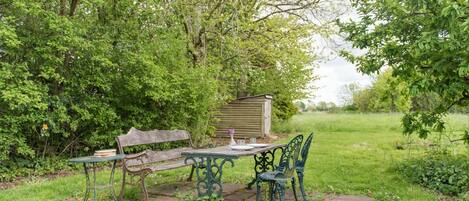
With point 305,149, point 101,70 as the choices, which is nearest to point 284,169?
point 305,149

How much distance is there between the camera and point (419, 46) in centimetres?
405

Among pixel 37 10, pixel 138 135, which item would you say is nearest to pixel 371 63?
pixel 138 135

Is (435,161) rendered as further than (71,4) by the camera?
No

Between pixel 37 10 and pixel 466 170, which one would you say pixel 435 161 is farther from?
pixel 37 10

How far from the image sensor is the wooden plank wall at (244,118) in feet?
46.7

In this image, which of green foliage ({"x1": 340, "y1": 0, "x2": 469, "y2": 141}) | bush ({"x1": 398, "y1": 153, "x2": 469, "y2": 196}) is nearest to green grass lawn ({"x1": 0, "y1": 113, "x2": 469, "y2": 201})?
bush ({"x1": 398, "y1": 153, "x2": 469, "y2": 196})

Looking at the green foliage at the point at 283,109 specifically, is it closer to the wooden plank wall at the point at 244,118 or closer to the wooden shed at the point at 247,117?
the wooden shed at the point at 247,117

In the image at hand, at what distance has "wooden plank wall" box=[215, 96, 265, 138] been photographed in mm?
14227

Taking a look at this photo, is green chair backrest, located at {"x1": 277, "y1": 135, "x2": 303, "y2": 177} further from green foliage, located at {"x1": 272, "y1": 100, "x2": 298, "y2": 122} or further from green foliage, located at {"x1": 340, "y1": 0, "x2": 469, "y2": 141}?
green foliage, located at {"x1": 272, "y1": 100, "x2": 298, "y2": 122}

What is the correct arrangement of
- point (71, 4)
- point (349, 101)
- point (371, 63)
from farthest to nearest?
point (349, 101) < point (71, 4) < point (371, 63)

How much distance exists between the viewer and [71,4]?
23.5ft

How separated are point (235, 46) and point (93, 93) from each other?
4.43 metres

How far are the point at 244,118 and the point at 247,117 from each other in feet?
0.45

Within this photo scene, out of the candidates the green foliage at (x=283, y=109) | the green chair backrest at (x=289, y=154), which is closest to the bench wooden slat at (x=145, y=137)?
the green chair backrest at (x=289, y=154)
